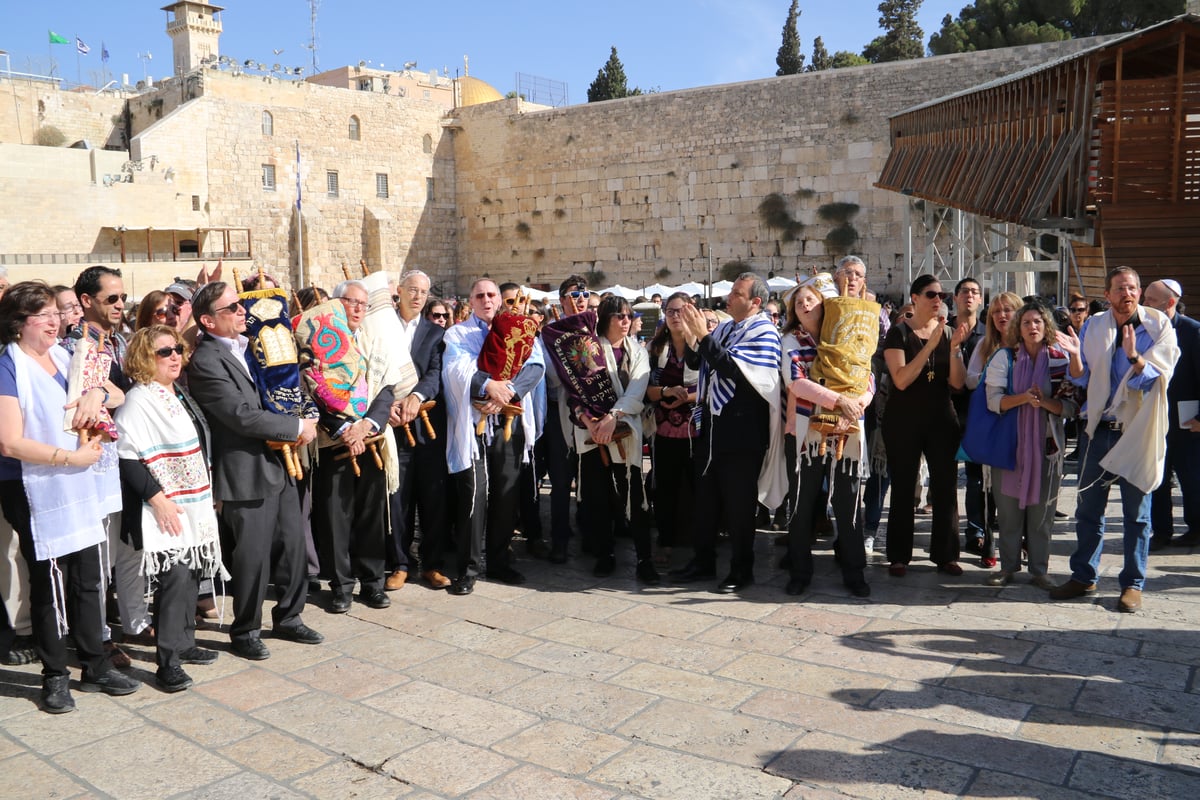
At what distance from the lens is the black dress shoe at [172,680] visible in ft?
11.8

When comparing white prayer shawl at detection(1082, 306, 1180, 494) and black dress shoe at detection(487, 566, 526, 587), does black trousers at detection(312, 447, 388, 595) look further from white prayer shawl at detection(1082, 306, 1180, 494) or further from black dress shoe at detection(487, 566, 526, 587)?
white prayer shawl at detection(1082, 306, 1180, 494)

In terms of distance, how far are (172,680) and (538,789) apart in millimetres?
1666

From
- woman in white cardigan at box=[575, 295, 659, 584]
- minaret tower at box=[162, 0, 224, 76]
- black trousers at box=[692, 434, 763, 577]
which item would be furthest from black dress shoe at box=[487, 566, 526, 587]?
minaret tower at box=[162, 0, 224, 76]

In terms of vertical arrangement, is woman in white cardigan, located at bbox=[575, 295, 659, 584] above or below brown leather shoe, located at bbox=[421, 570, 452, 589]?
above

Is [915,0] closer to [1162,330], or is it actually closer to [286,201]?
[286,201]

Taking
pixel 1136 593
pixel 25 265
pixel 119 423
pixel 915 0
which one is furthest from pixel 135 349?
pixel 915 0

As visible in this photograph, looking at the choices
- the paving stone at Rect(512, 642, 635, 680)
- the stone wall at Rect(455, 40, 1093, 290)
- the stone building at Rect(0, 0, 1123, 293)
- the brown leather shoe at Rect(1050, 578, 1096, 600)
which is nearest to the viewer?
the paving stone at Rect(512, 642, 635, 680)

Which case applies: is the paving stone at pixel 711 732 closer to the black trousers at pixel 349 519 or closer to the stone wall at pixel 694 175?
the black trousers at pixel 349 519

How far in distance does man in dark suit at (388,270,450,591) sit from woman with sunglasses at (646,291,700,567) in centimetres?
124

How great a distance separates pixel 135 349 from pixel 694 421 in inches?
111

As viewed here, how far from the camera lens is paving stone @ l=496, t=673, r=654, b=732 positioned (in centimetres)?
330

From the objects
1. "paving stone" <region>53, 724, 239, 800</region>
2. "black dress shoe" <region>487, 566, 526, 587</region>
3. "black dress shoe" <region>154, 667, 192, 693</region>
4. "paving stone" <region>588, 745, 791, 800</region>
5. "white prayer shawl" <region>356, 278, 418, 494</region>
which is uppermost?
"white prayer shawl" <region>356, 278, 418, 494</region>

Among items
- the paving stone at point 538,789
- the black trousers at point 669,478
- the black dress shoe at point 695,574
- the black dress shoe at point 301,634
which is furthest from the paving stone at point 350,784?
the black trousers at point 669,478

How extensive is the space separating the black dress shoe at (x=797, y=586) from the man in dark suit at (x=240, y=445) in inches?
96.8
